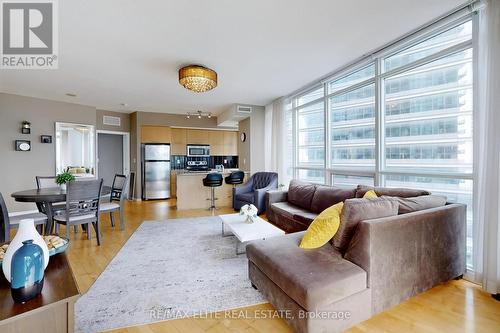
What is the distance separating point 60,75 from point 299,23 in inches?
156

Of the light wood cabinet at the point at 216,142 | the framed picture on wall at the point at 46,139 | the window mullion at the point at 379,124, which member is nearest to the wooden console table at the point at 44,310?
the window mullion at the point at 379,124

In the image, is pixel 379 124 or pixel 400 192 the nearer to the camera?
pixel 400 192

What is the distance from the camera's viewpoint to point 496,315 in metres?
1.67

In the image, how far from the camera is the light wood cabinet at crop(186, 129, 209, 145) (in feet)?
24.3

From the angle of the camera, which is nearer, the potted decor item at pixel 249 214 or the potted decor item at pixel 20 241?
the potted decor item at pixel 20 241

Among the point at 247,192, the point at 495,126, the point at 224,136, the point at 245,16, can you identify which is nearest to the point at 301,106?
the point at 247,192

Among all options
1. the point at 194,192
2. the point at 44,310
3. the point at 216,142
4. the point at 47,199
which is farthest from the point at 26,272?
the point at 216,142

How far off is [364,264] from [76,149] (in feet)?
22.5

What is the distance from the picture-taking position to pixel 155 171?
6.83m

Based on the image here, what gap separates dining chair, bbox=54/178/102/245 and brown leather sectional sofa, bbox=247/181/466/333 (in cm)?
248

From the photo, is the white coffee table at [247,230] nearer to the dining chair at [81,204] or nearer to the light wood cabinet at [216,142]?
the dining chair at [81,204]

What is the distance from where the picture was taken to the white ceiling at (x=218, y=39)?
209 cm

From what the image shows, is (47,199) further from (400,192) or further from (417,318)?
(400,192)

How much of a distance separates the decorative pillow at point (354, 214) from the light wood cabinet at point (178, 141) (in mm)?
6357
